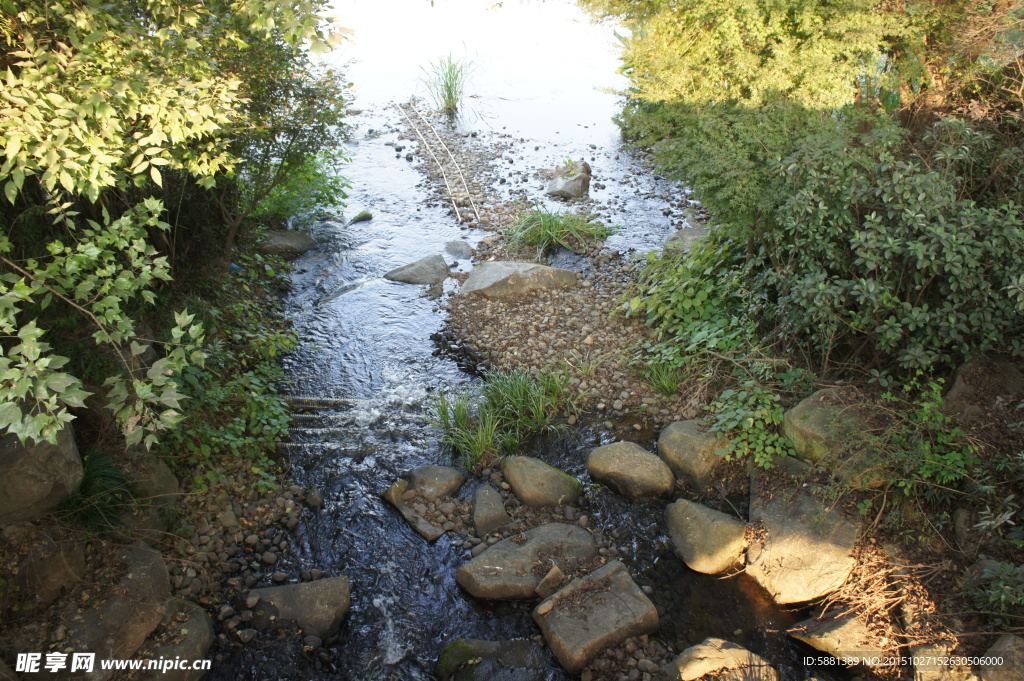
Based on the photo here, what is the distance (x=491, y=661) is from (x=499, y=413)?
2.06 meters

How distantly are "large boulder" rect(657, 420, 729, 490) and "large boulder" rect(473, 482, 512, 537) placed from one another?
1.24 metres

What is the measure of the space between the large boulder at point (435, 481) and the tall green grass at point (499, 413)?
0.65 ft

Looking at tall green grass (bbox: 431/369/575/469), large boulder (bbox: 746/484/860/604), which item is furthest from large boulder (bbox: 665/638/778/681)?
tall green grass (bbox: 431/369/575/469)

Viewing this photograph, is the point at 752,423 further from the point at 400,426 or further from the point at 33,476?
the point at 33,476

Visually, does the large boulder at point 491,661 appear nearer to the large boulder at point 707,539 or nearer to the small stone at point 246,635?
the small stone at point 246,635

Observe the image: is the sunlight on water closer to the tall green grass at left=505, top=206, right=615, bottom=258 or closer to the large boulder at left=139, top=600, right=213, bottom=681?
the tall green grass at left=505, top=206, right=615, bottom=258

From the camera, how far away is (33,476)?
3279 millimetres

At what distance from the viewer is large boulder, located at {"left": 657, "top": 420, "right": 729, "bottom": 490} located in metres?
4.47

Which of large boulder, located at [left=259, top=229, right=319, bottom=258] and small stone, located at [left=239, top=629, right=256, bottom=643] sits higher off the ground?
large boulder, located at [left=259, top=229, right=319, bottom=258]

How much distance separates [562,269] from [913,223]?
12.9ft

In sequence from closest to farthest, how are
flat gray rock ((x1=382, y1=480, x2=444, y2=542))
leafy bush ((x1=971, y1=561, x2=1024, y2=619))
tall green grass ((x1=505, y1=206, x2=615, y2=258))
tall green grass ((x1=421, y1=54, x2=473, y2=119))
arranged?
leafy bush ((x1=971, y1=561, x2=1024, y2=619)) < flat gray rock ((x1=382, y1=480, x2=444, y2=542)) < tall green grass ((x1=505, y1=206, x2=615, y2=258)) < tall green grass ((x1=421, y1=54, x2=473, y2=119))

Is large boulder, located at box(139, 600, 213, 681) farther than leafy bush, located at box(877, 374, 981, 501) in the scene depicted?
No

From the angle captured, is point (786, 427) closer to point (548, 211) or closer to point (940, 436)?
point (940, 436)

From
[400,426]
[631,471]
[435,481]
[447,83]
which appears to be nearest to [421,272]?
[400,426]
